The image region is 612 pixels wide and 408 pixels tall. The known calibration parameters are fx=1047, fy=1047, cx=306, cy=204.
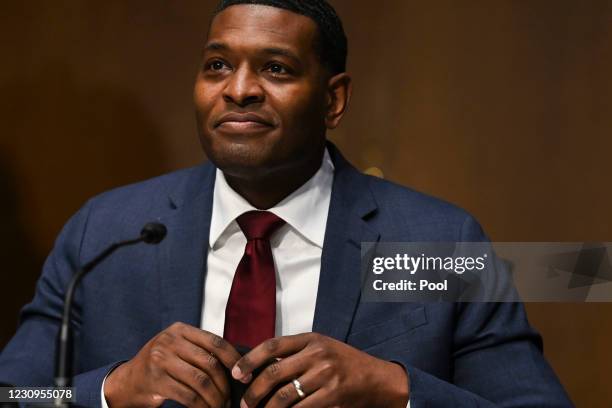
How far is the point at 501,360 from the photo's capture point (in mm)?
1827

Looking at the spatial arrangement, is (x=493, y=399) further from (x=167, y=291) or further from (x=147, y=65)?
(x=147, y=65)

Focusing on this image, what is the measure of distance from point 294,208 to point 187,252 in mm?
216

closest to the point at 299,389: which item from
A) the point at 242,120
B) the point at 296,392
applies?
the point at 296,392

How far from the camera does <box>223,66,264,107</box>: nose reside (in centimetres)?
183

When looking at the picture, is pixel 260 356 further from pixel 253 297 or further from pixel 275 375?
pixel 253 297

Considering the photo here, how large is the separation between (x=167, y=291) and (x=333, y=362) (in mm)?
437

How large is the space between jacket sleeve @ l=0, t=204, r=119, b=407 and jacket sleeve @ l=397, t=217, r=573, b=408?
1.83 feet

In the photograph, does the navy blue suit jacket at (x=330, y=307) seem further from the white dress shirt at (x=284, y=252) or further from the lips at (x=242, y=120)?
the lips at (x=242, y=120)

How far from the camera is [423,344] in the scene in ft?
6.03

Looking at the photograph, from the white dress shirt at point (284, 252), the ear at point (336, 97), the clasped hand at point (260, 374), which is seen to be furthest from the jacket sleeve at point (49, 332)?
the ear at point (336, 97)

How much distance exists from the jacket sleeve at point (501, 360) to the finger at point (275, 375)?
337mm

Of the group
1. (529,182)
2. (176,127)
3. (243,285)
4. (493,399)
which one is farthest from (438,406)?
(176,127)

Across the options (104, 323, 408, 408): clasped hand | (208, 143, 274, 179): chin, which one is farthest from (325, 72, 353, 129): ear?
(104, 323, 408, 408): clasped hand

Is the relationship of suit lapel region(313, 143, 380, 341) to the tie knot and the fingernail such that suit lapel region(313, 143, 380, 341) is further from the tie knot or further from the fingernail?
the fingernail
